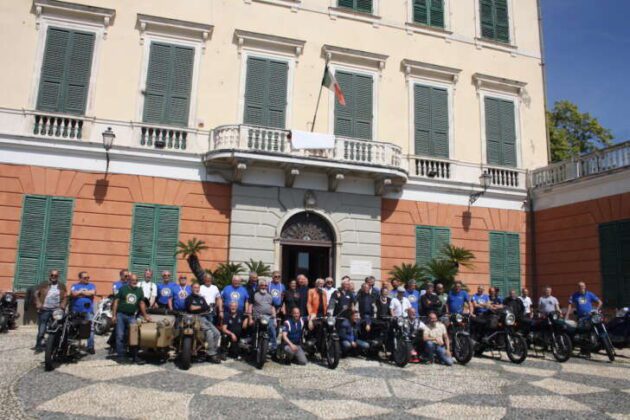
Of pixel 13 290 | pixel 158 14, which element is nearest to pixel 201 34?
pixel 158 14

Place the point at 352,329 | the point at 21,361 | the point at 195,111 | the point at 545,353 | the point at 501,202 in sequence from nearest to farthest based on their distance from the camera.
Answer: the point at 21,361, the point at 352,329, the point at 545,353, the point at 195,111, the point at 501,202

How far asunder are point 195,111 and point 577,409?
11.5 metres

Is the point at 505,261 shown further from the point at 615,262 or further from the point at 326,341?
the point at 326,341

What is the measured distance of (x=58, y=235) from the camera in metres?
13.0

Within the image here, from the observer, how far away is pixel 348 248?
14938 millimetres

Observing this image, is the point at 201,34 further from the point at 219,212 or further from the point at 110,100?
the point at 219,212

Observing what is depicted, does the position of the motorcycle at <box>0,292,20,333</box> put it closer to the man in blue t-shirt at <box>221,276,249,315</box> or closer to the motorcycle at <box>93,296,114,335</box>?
the motorcycle at <box>93,296,114,335</box>

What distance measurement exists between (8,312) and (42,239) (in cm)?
211

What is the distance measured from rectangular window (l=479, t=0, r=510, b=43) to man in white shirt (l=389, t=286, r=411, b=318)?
36.7 ft

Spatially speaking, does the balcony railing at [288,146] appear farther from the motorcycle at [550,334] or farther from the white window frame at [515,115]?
the motorcycle at [550,334]

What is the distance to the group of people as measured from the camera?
9203 millimetres

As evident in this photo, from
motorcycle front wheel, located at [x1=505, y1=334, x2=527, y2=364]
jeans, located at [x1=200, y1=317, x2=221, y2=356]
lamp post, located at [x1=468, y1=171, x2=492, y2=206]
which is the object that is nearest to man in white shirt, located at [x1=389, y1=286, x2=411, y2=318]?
motorcycle front wheel, located at [x1=505, y1=334, x2=527, y2=364]

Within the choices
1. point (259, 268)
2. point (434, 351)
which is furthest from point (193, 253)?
point (434, 351)

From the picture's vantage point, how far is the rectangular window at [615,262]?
1403cm
